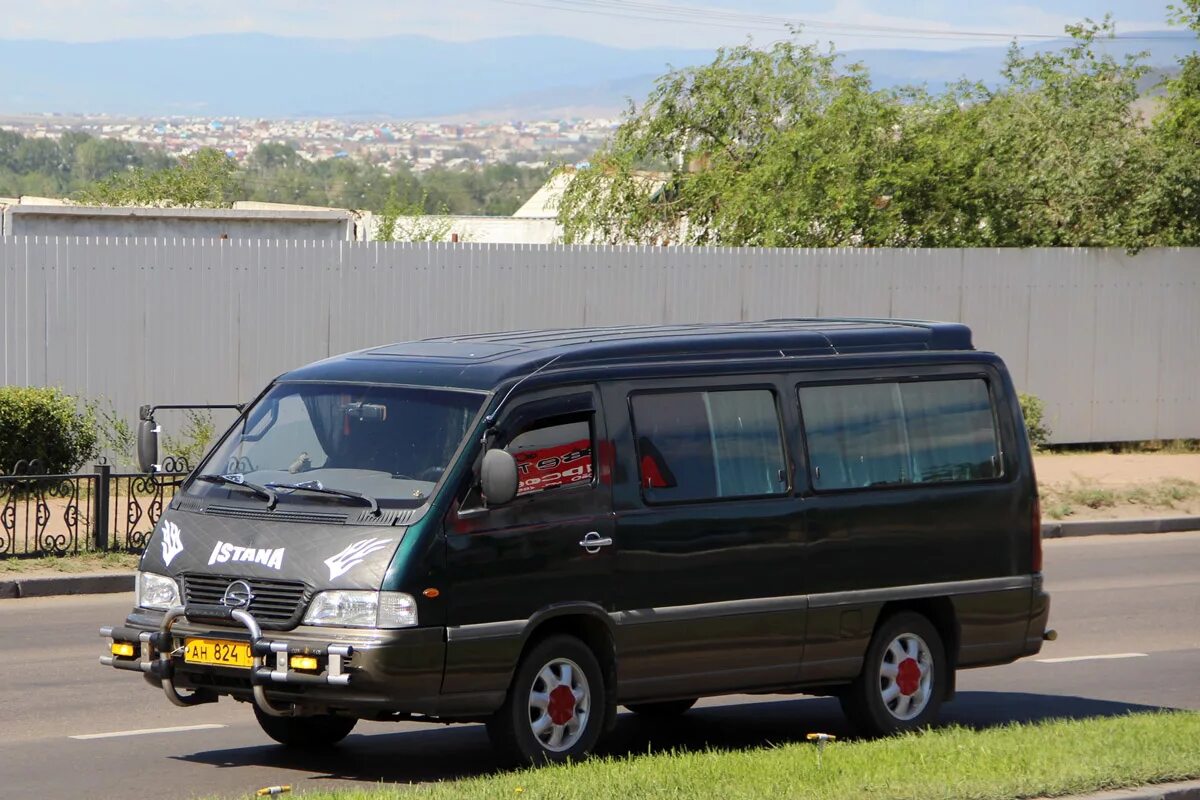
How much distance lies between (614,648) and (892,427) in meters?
2.26

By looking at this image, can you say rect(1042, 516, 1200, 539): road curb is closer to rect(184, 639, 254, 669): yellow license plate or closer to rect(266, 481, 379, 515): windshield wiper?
rect(266, 481, 379, 515): windshield wiper

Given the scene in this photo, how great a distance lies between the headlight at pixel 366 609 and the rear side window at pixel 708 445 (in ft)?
4.85

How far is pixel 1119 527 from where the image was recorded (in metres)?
21.1

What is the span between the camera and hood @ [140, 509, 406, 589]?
7855 mm

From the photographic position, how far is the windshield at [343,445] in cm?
826

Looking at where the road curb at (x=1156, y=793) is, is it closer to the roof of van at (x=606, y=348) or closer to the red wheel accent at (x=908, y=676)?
the red wheel accent at (x=908, y=676)

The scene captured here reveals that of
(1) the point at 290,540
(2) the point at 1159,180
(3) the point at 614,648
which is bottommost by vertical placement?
(3) the point at 614,648

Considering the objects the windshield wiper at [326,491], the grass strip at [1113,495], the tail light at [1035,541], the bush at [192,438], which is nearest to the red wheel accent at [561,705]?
the windshield wiper at [326,491]

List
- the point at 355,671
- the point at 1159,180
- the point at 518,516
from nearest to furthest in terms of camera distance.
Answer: the point at 355,671, the point at 518,516, the point at 1159,180

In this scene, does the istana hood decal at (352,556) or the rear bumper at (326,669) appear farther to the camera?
the istana hood decal at (352,556)

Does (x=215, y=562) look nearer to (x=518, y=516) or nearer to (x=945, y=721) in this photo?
(x=518, y=516)

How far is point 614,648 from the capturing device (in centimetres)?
852

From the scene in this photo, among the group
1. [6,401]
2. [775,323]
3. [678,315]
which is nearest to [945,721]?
[775,323]

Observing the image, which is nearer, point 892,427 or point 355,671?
point 355,671
